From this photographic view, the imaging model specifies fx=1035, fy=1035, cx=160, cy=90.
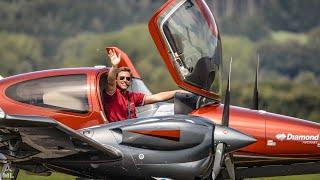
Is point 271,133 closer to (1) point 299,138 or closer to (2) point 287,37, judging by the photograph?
(1) point 299,138

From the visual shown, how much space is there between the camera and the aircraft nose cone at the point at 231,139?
579 inches

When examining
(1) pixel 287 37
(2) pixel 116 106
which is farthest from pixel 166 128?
(1) pixel 287 37

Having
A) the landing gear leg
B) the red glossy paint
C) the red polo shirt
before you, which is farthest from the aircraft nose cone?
the landing gear leg

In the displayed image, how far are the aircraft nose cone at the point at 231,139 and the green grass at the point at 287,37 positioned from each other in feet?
224

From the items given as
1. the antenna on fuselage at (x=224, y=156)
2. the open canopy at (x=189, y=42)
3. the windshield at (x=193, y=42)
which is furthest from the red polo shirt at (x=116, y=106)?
the antenna on fuselage at (x=224, y=156)

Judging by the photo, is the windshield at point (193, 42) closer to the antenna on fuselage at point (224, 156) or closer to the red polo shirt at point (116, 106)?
the antenna on fuselage at point (224, 156)

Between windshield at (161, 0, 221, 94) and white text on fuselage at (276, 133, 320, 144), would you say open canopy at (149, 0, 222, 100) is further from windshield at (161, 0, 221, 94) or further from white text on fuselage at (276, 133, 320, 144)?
white text on fuselage at (276, 133, 320, 144)

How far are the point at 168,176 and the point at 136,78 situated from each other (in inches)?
132

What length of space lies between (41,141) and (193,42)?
2883mm

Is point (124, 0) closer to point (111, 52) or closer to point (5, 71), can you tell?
point (5, 71)

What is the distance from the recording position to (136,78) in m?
17.9

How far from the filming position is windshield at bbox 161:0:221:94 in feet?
51.8

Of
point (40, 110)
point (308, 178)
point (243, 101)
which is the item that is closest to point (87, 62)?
point (243, 101)

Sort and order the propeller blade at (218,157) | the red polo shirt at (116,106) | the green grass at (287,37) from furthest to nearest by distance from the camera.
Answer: the green grass at (287,37), the red polo shirt at (116,106), the propeller blade at (218,157)
